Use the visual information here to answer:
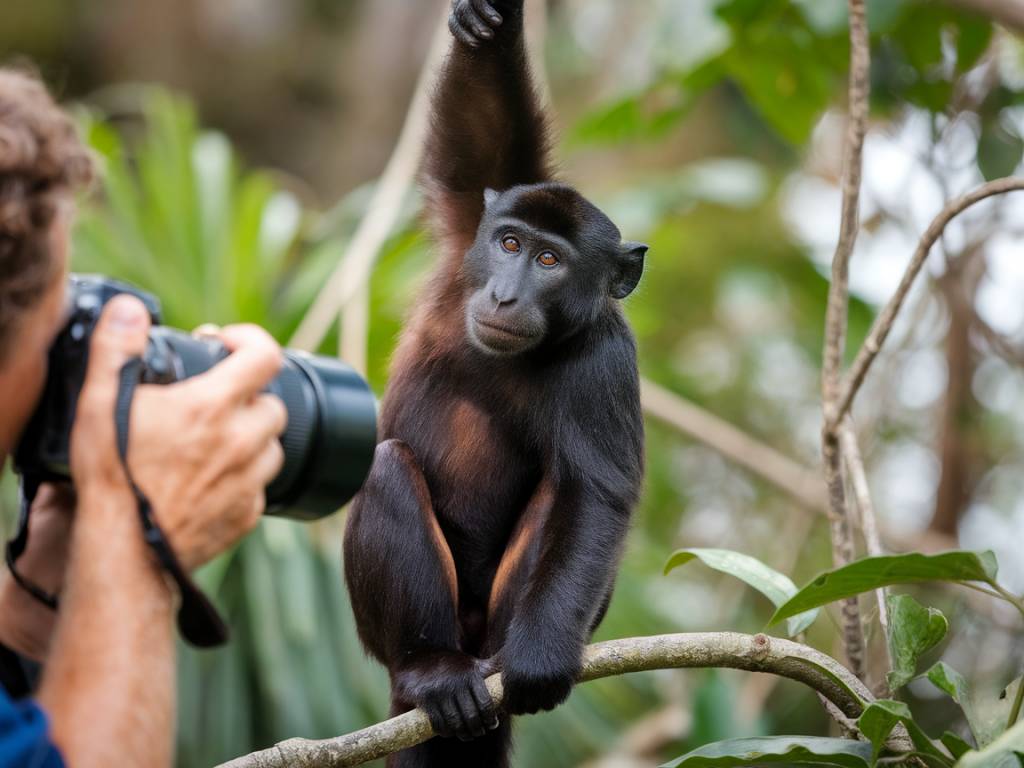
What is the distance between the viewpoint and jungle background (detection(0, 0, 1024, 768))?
593 cm

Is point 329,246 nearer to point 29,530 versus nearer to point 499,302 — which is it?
point 499,302

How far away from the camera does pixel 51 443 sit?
225 cm

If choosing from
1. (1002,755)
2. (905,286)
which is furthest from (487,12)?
(1002,755)

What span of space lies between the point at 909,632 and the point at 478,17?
2321 mm

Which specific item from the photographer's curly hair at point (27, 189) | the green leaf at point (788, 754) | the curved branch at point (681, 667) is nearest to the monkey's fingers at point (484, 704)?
the curved branch at point (681, 667)

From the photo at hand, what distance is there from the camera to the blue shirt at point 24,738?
1883 mm

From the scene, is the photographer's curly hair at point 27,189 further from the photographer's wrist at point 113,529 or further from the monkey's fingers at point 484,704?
the monkey's fingers at point 484,704

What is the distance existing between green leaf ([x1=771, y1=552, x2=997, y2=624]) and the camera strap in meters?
1.18

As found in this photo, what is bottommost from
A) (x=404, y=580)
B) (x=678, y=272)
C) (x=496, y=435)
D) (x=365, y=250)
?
(x=678, y=272)

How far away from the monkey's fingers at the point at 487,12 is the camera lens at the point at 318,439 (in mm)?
1780

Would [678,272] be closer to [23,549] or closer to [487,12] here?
[487,12]

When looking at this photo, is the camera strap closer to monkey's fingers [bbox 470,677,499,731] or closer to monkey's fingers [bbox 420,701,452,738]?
monkey's fingers [bbox 420,701,452,738]

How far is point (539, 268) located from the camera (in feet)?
13.7

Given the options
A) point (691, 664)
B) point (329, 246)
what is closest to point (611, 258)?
point (691, 664)
